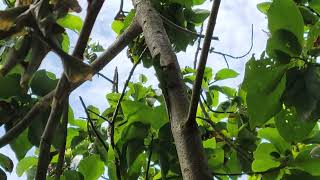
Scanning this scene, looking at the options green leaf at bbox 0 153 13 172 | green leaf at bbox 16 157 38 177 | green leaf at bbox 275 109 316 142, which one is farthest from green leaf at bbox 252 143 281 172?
green leaf at bbox 16 157 38 177

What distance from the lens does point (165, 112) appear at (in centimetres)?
120

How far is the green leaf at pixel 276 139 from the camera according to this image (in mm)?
1332

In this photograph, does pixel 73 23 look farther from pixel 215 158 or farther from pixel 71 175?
pixel 215 158

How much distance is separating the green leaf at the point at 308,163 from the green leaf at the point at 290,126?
0.20 ft

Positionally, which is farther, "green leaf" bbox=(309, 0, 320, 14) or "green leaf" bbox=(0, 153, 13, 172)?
"green leaf" bbox=(309, 0, 320, 14)

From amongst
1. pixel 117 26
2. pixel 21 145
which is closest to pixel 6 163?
pixel 21 145

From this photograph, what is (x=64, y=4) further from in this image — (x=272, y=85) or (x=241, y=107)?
(x=241, y=107)

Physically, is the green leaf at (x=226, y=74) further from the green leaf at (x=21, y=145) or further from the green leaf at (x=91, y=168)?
the green leaf at (x=21, y=145)

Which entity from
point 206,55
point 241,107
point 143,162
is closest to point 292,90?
point 206,55

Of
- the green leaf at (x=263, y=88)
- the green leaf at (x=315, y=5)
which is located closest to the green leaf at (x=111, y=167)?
the green leaf at (x=263, y=88)

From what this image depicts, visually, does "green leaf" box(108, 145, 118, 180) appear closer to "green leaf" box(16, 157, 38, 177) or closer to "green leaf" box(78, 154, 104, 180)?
"green leaf" box(78, 154, 104, 180)

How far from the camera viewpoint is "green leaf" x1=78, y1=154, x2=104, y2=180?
4.20 feet

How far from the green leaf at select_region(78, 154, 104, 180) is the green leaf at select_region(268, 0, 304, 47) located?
0.56 m

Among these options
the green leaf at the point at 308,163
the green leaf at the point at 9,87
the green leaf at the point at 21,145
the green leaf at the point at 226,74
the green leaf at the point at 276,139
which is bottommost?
the green leaf at the point at 308,163
